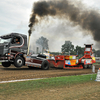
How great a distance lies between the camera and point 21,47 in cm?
1485

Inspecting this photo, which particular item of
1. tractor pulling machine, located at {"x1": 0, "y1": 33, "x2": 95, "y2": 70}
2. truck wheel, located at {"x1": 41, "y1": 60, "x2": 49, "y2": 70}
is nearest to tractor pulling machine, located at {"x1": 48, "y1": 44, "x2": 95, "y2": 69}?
tractor pulling machine, located at {"x1": 0, "y1": 33, "x2": 95, "y2": 70}

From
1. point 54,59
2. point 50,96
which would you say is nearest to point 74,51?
point 54,59

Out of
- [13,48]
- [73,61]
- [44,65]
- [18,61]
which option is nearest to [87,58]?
[73,61]

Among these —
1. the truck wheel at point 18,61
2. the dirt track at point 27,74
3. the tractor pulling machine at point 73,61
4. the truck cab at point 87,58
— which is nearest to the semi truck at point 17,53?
the truck wheel at point 18,61

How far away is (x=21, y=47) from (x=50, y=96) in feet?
32.4

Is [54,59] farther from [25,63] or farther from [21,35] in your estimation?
[21,35]

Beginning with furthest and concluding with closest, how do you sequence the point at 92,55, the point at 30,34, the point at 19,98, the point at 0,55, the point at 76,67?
the point at 30,34
the point at 92,55
the point at 76,67
the point at 0,55
the point at 19,98

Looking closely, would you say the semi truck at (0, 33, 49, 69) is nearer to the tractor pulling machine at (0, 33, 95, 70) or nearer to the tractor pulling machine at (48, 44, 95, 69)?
the tractor pulling machine at (0, 33, 95, 70)

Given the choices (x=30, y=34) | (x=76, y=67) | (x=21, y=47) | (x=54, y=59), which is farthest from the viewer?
(x=30, y=34)

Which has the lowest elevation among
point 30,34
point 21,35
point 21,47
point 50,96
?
point 50,96

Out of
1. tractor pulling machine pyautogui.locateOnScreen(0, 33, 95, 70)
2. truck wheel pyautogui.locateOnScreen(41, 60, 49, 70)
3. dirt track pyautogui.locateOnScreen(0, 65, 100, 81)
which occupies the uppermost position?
tractor pulling machine pyautogui.locateOnScreen(0, 33, 95, 70)

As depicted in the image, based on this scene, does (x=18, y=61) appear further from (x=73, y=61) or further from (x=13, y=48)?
(x=73, y=61)

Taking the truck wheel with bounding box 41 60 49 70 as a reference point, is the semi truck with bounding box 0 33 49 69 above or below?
above

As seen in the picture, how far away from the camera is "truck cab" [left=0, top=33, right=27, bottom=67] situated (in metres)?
13.9
